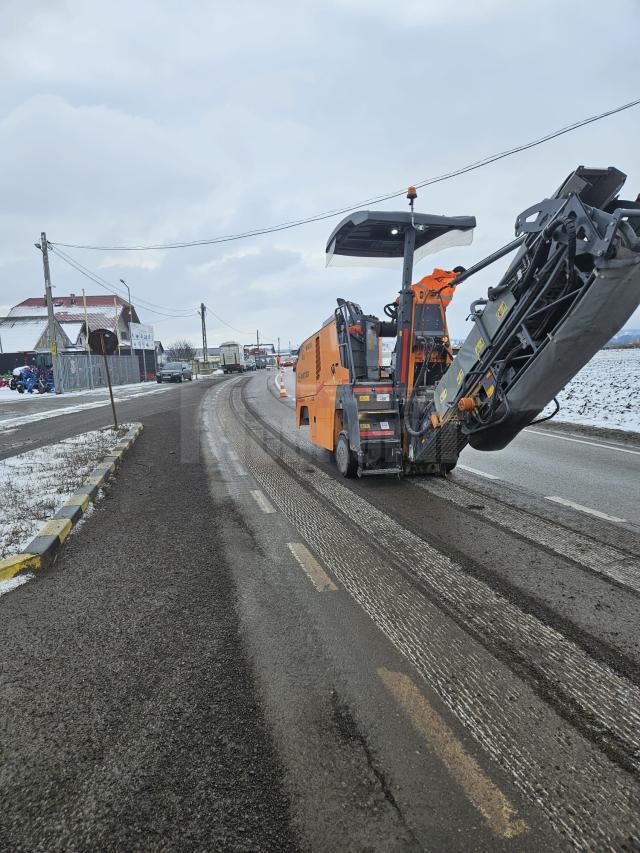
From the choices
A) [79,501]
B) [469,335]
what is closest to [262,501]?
[79,501]

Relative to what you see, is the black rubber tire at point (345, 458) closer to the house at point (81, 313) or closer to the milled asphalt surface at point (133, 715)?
the milled asphalt surface at point (133, 715)

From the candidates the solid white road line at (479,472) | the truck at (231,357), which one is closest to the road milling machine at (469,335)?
the solid white road line at (479,472)

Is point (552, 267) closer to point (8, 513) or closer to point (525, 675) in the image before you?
point (525, 675)

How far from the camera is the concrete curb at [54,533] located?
158 inches

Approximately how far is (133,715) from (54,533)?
2739 mm

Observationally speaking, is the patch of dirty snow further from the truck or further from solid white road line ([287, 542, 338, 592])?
the truck

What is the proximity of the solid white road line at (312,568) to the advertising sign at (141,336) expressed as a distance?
47.4m

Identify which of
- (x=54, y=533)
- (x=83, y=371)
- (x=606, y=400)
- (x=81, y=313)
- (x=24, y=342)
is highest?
(x=81, y=313)

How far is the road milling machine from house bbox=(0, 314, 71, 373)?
42.7 meters

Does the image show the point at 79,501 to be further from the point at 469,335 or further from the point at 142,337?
the point at 142,337

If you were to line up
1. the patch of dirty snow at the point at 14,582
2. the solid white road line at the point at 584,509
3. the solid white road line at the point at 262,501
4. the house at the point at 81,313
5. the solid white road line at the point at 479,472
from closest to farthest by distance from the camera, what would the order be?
1. the patch of dirty snow at the point at 14,582
2. the solid white road line at the point at 584,509
3. the solid white road line at the point at 262,501
4. the solid white road line at the point at 479,472
5. the house at the point at 81,313

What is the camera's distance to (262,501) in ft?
20.1

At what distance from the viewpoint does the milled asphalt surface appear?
6.04 feet

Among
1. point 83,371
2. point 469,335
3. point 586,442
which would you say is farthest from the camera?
point 83,371
